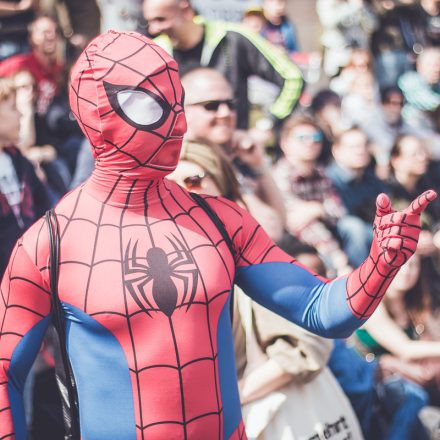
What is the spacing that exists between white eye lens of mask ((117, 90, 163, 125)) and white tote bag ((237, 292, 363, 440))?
3.37 ft

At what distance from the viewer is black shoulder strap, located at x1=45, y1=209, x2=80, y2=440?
75.0 inches

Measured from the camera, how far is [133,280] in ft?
6.23

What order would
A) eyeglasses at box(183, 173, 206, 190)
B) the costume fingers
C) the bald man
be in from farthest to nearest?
the bald man
eyeglasses at box(183, 173, 206, 190)
the costume fingers

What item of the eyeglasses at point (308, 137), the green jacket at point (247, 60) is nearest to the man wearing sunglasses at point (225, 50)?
the green jacket at point (247, 60)

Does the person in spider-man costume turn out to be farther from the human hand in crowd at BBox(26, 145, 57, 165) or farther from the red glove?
the human hand in crowd at BBox(26, 145, 57, 165)

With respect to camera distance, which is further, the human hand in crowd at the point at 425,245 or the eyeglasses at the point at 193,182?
the human hand in crowd at the point at 425,245

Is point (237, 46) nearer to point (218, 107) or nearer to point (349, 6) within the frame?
point (218, 107)

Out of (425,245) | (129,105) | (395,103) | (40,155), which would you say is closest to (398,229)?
(129,105)

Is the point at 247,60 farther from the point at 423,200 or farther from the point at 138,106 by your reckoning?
the point at 423,200

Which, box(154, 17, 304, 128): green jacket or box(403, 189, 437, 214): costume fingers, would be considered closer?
box(403, 189, 437, 214): costume fingers

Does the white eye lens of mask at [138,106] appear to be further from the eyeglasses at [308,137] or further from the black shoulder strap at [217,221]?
the eyeglasses at [308,137]

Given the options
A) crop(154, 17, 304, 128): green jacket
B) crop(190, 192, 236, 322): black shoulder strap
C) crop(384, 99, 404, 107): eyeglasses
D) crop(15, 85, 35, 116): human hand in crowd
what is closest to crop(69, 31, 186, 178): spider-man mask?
crop(190, 192, 236, 322): black shoulder strap

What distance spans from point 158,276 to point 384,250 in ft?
1.74

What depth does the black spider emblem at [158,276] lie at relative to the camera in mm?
1899
